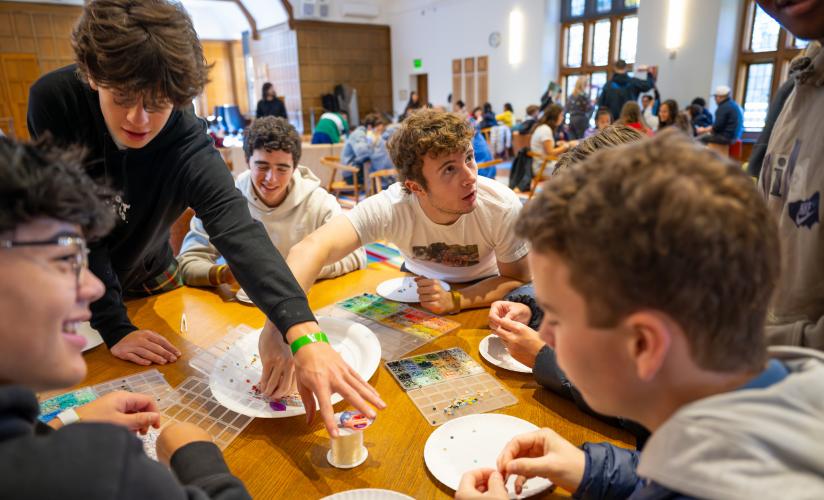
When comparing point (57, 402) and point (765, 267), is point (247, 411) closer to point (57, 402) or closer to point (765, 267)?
point (57, 402)

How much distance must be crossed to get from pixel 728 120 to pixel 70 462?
360 inches

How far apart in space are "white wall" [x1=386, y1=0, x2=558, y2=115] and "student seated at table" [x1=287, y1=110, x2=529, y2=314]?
36.3ft

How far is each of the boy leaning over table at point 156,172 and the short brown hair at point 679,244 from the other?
2.05ft

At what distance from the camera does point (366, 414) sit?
105 centimetres

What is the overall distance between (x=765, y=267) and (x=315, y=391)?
867 millimetres

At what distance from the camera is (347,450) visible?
1.01 metres

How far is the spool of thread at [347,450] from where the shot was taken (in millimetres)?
1005

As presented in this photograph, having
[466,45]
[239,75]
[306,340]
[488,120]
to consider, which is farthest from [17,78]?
[306,340]

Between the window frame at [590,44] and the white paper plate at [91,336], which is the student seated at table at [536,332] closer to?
the white paper plate at [91,336]

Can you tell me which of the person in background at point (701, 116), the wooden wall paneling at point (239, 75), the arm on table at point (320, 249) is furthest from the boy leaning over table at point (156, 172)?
the wooden wall paneling at point (239, 75)

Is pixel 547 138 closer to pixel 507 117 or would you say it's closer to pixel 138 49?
pixel 507 117

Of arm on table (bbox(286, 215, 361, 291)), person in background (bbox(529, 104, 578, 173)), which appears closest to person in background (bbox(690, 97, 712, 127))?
person in background (bbox(529, 104, 578, 173))

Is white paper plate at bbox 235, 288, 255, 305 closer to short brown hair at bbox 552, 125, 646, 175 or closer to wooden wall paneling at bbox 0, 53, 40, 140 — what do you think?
short brown hair at bbox 552, 125, 646, 175

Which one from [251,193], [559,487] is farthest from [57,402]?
[251,193]
